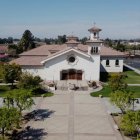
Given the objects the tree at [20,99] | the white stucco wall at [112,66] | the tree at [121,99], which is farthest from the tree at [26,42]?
the tree at [121,99]

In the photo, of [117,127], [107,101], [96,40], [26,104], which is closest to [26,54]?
[96,40]

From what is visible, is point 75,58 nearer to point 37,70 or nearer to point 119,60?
point 37,70

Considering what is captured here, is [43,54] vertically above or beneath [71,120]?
above

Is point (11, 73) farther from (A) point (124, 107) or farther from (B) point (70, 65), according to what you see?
(A) point (124, 107)

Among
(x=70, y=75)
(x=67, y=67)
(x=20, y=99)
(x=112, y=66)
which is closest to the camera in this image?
(x=20, y=99)

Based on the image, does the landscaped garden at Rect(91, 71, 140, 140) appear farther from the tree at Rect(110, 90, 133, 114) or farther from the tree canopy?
the tree canopy

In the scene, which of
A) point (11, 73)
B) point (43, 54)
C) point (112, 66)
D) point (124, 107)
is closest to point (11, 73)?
point (11, 73)

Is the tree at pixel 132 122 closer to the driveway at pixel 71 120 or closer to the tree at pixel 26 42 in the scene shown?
the driveway at pixel 71 120
